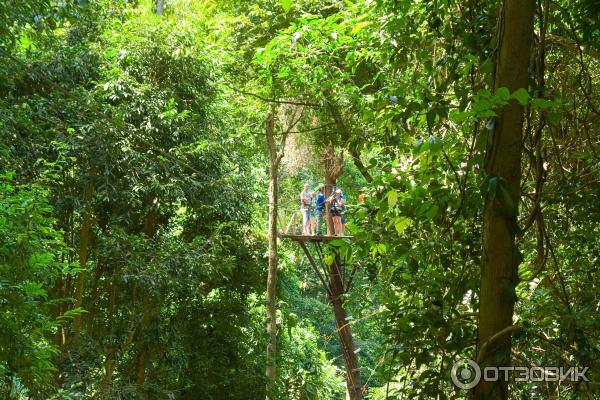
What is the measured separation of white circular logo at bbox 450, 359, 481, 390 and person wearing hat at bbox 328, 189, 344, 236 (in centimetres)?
618

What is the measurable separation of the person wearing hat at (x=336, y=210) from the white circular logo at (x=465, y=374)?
243 inches

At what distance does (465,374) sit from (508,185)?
20.0 inches

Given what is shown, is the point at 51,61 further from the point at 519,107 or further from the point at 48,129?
the point at 519,107

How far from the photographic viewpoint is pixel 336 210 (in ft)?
26.2

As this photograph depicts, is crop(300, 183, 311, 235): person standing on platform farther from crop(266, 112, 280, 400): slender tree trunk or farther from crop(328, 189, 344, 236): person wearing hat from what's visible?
crop(266, 112, 280, 400): slender tree trunk

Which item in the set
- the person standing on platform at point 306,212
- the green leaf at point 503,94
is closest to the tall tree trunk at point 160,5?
the person standing on platform at point 306,212

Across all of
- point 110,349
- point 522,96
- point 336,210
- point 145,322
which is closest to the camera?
point 522,96

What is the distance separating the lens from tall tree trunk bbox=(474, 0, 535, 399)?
1441mm

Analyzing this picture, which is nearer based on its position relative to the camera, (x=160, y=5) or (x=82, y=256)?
(x=82, y=256)

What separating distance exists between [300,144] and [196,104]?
156 centimetres

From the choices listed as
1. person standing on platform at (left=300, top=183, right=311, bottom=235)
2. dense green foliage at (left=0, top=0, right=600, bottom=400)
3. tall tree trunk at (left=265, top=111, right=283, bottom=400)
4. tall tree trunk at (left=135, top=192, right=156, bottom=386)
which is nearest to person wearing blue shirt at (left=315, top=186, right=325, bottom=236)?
person standing on platform at (left=300, top=183, right=311, bottom=235)

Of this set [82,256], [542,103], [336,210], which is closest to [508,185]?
[542,103]

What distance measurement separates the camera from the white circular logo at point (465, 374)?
1506 millimetres
